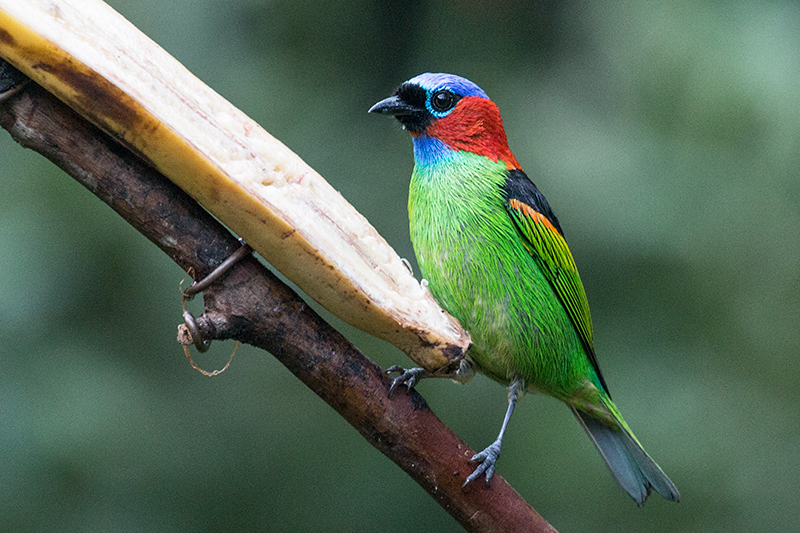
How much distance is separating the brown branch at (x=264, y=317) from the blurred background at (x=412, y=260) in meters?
1.31

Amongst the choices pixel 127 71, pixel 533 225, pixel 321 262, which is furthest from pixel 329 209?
pixel 533 225

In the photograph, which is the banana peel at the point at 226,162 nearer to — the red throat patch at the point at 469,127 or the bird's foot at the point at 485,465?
the bird's foot at the point at 485,465

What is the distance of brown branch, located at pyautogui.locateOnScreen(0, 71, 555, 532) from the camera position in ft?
4.36

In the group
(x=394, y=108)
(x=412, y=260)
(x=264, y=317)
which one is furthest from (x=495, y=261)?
(x=412, y=260)

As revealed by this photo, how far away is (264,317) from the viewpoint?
1.45m

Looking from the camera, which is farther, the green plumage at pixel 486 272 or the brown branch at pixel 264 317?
the green plumage at pixel 486 272

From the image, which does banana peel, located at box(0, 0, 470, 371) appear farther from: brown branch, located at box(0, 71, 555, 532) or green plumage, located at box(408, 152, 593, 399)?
green plumage, located at box(408, 152, 593, 399)

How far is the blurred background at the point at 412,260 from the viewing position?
2.82 metres

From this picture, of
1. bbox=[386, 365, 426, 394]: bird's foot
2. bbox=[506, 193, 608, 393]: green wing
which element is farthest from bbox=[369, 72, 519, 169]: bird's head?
bbox=[386, 365, 426, 394]: bird's foot

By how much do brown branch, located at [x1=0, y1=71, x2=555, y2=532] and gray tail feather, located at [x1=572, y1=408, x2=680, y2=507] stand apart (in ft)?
2.29

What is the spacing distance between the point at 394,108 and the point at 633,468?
143cm

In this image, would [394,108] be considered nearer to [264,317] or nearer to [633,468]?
[264,317]

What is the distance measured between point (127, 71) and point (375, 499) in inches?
87.6

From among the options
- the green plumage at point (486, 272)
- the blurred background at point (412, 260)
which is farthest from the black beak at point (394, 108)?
the blurred background at point (412, 260)
